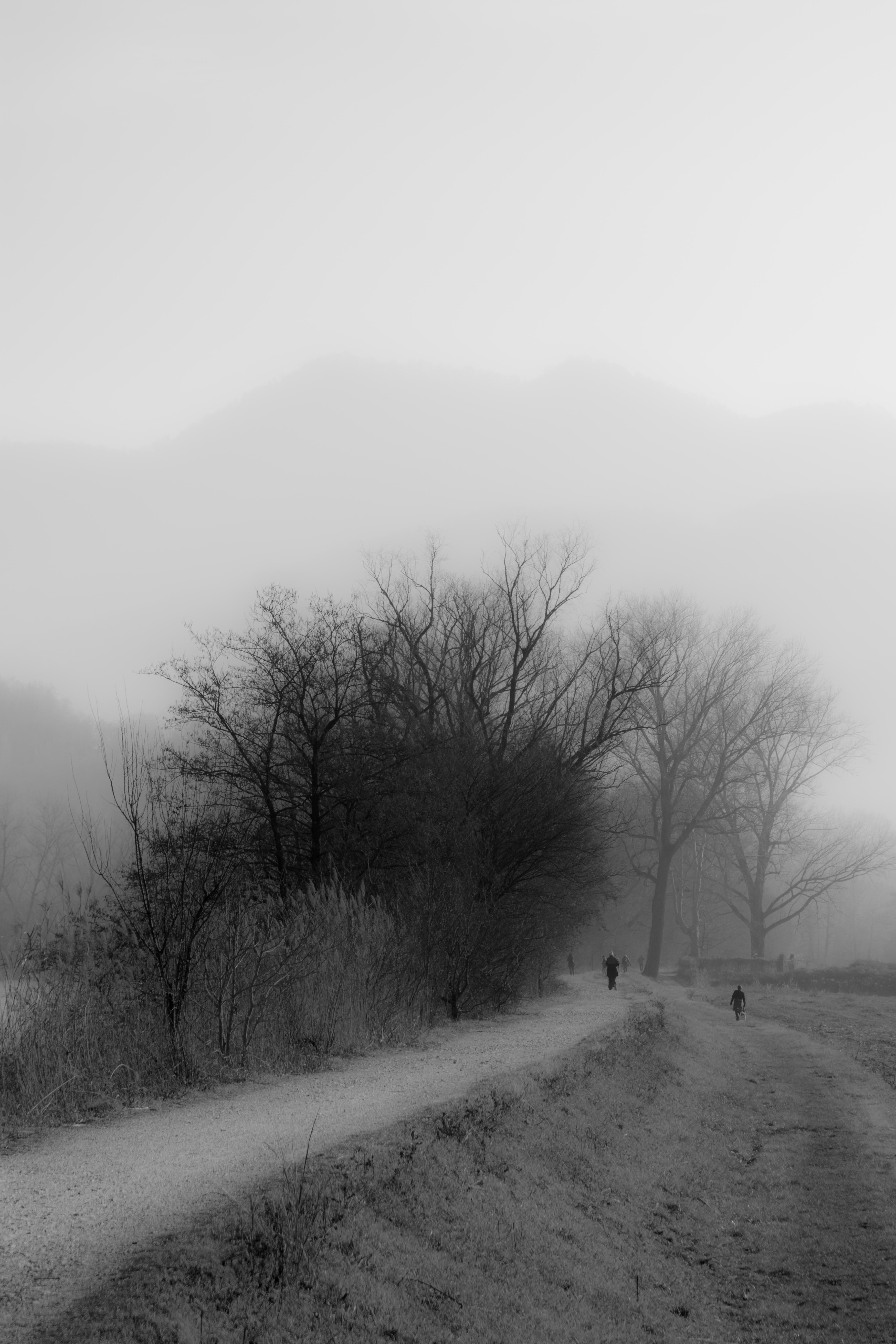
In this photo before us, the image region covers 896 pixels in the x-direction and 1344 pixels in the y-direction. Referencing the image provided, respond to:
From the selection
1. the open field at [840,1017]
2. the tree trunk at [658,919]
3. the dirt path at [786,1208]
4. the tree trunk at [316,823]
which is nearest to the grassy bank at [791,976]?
the open field at [840,1017]

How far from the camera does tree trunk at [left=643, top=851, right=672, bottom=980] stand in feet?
162

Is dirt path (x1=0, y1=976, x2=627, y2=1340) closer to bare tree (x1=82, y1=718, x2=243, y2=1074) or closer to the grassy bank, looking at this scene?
bare tree (x1=82, y1=718, x2=243, y2=1074)

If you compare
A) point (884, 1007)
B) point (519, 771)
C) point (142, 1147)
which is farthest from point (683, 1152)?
point (884, 1007)

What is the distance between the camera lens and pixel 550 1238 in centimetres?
838

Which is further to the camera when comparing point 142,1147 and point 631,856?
point 631,856

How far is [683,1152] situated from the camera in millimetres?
12586

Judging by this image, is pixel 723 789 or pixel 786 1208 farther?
pixel 723 789

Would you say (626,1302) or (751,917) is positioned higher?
(751,917)

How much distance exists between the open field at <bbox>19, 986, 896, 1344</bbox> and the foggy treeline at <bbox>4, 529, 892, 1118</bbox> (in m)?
3.87

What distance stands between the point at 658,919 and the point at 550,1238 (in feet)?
141

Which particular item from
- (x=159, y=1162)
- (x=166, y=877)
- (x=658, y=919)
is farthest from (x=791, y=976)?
(x=159, y=1162)

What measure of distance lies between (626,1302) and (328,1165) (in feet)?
7.77

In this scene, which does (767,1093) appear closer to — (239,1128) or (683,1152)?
(683,1152)

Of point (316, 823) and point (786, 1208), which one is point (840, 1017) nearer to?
point (316, 823)
